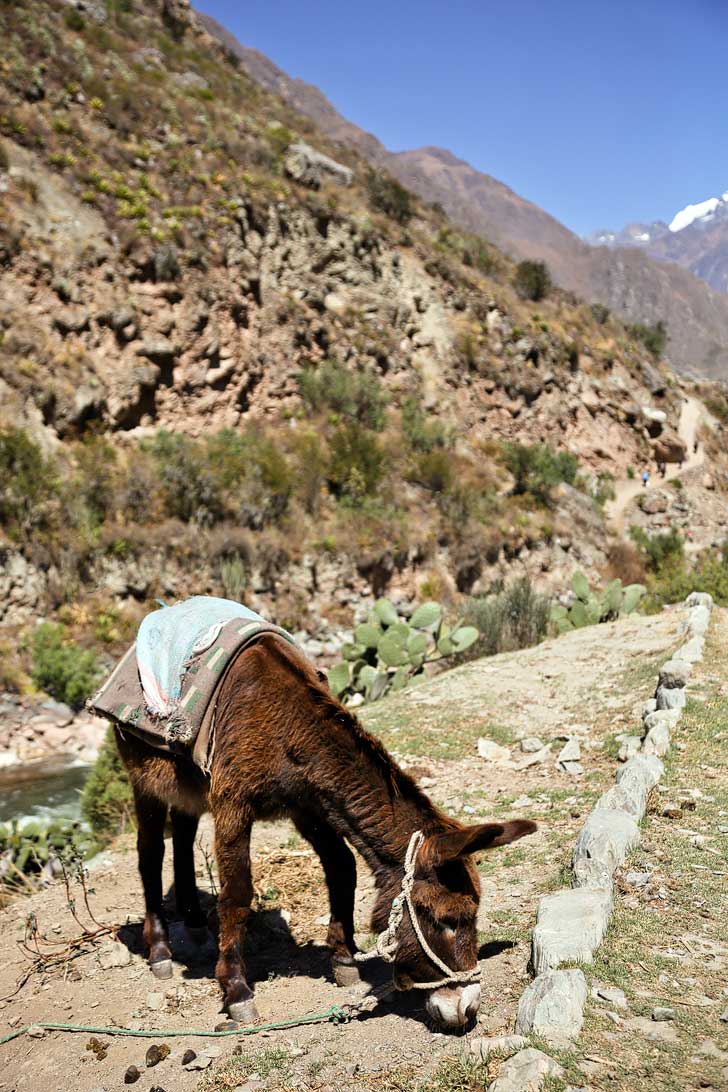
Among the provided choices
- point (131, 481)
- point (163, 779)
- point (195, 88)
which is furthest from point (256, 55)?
point (163, 779)

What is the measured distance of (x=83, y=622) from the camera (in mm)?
16203

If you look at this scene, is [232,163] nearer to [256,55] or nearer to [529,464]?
[529,464]

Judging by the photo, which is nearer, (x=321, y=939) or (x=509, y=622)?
(x=321, y=939)

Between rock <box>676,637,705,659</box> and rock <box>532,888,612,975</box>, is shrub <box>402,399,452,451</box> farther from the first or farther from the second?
rock <box>532,888,612,975</box>

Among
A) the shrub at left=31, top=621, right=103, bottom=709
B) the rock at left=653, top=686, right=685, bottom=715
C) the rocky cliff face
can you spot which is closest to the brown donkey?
the rock at left=653, top=686, right=685, bottom=715

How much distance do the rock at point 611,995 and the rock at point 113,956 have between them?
3.01 m

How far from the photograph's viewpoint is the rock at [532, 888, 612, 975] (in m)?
3.31

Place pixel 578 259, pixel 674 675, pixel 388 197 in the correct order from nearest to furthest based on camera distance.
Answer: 1. pixel 674 675
2. pixel 388 197
3. pixel 578 259

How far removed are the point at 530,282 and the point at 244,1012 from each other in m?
37.3

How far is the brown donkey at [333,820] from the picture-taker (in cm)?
313

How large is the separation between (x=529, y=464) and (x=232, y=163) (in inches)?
601

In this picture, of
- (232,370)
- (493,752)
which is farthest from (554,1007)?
(232,370)

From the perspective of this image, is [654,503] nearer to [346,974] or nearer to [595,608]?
[595,608]

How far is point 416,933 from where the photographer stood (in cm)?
314
